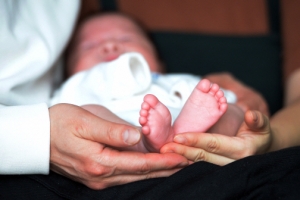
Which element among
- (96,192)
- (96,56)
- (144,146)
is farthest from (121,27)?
(96,192)

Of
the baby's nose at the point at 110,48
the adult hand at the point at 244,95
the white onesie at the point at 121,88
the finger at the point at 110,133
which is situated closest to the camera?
the finger at the point at 110,133

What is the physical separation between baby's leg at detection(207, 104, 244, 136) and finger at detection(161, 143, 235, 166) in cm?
12

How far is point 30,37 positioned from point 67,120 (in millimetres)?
434

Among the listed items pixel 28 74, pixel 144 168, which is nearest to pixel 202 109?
pixel 144 168

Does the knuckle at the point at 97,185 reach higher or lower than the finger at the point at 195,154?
lower

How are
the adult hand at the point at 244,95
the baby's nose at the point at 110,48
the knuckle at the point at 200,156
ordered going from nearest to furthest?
the knuckle at the point at 200,156 → the adult hand at the point at 244,95 → the baby's nose at the point at 110,48

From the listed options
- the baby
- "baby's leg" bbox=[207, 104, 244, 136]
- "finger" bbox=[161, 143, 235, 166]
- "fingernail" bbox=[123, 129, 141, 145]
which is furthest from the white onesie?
"fingernail" bbox=[123, 129, 141, 145]

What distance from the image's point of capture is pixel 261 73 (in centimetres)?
160

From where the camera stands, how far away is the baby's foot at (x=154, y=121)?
0.82m

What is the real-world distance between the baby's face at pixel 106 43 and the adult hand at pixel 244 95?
0.77ft

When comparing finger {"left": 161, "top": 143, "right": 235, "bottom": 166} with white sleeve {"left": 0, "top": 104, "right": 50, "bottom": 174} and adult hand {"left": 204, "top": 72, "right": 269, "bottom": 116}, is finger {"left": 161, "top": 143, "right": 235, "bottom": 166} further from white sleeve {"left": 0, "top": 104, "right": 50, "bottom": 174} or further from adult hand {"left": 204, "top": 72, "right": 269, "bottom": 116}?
adult hand {"left": 204, "top": 72, "right": 269, "bottom": 116}

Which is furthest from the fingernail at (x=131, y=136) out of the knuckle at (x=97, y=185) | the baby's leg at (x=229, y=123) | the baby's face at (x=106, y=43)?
the baby's face at (x=106, y=43)

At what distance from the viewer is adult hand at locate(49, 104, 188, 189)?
0.78 metres

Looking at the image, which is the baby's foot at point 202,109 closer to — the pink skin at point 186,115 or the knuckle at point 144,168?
the pink skin at point 186,115
